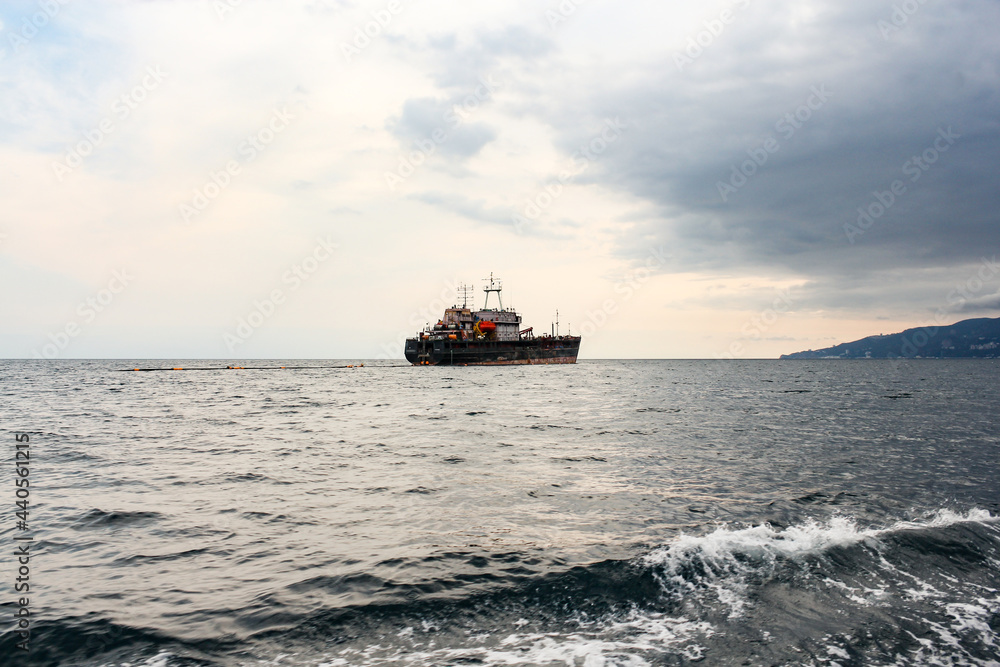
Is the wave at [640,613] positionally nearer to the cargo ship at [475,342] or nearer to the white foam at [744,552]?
the white foam at [744,552]

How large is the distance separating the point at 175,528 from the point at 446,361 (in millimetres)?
110709

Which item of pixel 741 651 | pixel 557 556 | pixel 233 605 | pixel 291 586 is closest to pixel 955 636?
pixel 741 651

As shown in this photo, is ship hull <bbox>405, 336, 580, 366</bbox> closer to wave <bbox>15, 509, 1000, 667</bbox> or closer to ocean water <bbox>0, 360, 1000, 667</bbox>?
ocean water <bbox>0, 360, 1000, 667</bbox>

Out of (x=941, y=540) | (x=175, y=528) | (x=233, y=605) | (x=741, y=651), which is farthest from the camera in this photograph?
(x=175, y=528)

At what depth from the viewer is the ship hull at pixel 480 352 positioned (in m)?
120

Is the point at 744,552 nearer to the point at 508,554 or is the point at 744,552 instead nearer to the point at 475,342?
the point at 508,554

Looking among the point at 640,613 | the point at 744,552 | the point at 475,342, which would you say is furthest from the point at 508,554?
the point at 475,342

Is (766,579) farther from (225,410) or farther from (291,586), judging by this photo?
(225,410)

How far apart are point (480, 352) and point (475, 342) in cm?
304

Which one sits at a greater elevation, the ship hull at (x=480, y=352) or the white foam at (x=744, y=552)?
the ship hull at (x=480, y=352)

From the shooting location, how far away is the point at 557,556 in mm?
9562

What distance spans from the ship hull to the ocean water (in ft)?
316

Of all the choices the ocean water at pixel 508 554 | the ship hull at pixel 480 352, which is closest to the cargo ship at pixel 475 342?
the ship hull at pixel 480 352

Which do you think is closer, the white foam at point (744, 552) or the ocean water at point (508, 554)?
the ocean water at point (508, 554)
